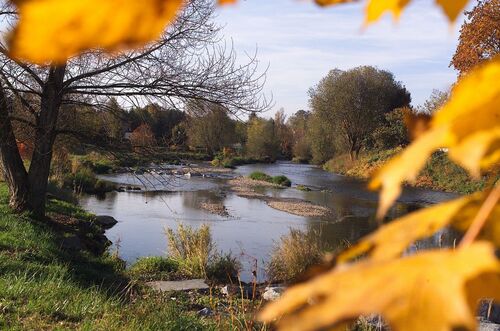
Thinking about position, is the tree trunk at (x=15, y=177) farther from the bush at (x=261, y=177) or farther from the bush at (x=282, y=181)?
the bush at (x=261, y=177)

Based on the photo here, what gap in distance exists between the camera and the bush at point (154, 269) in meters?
6.79

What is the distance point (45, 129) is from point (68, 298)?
4195mm

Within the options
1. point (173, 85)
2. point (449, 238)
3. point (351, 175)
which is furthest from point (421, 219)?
point (351, 175)

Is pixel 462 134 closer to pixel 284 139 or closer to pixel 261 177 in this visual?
pixel 261 177

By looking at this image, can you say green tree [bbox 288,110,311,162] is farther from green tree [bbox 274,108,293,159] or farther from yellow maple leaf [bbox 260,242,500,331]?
yellow maple leaf [bbox 260,242,500,331]

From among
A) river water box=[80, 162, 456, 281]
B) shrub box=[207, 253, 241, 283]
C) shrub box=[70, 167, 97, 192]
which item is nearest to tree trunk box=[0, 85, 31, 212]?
river water box=[80, 162, 456, 281]

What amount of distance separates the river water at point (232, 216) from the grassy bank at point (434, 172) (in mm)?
1242

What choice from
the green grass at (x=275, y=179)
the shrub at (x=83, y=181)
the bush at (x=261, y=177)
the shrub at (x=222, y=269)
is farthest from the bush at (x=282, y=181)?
the shrub at (x=222, y=269)

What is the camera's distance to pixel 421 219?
33cm

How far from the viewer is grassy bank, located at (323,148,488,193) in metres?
20.2

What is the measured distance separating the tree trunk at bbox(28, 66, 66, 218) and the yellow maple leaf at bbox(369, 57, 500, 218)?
303 inches

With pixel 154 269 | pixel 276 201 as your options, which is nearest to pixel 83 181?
pixel 276 201

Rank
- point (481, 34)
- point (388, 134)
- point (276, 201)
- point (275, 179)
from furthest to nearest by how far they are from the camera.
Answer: point (388, 134) < point (275, 179) < point (276, 201) < point (481, 34)

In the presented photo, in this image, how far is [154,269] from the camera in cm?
718
